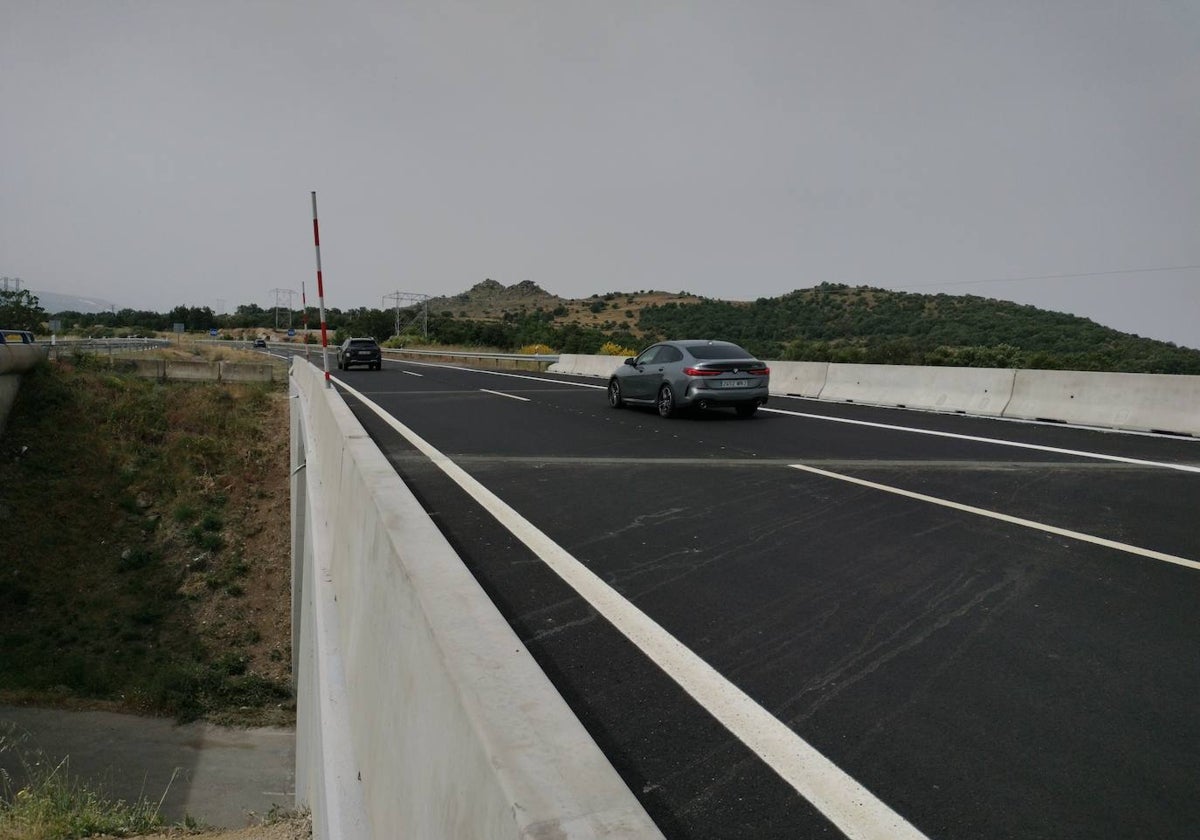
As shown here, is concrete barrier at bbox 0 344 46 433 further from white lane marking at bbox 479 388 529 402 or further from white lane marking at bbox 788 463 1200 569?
white lane marking at bbox 788 463 1200 569

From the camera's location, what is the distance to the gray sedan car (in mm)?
13969

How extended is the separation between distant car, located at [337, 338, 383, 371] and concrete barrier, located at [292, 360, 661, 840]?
105ft

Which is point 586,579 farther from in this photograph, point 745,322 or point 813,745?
point 745,322

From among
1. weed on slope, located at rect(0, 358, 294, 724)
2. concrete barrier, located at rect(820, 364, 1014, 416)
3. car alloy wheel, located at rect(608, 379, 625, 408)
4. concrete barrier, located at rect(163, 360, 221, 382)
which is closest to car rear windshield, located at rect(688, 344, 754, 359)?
car alloy wheel, located at rect(608, 379, 625, 408)

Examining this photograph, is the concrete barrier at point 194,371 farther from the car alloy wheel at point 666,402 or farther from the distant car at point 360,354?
the car alloy wheel at point 666,402

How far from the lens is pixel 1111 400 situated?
512 inches

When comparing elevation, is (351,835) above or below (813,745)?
below

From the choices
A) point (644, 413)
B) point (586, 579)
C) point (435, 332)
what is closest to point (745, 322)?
point (435, 332)

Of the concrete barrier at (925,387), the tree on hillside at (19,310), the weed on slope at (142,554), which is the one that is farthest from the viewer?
the tree on hillside at (19,310)

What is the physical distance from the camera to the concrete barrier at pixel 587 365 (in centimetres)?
2991

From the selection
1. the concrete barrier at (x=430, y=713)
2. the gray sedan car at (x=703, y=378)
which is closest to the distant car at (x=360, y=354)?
the gray sedan car at (x=703, y=378)

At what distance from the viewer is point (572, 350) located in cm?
5362

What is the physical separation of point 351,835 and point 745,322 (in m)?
71.4

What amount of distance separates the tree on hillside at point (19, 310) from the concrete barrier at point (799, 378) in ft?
198
